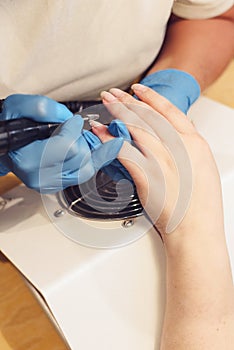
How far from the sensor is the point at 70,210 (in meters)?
0.85

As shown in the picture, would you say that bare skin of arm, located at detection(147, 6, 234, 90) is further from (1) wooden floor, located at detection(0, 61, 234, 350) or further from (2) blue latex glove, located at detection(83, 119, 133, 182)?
(1) wooden floor, located at detection(0, 61, 234, 350)

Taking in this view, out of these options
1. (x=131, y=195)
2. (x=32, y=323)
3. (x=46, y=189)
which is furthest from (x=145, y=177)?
(x=32, y=323)

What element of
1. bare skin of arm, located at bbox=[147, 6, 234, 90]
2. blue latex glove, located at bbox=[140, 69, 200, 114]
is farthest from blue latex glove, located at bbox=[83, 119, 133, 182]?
bare skin of arm, located at bbox=[147, 6, 234, 90]

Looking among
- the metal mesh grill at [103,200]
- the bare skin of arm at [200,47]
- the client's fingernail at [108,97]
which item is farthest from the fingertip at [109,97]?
the bare skin of arm at [200,47]

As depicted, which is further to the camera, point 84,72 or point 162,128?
point 84,72

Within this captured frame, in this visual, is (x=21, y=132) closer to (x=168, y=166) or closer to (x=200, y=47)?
(x=168, y=166)

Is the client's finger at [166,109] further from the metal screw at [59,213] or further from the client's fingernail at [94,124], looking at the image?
the metal screw at [59,213]

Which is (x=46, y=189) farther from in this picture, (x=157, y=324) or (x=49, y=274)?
(x=157, y=324)

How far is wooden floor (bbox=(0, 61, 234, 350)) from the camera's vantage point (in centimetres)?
76

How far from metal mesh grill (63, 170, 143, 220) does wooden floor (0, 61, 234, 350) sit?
14 cm

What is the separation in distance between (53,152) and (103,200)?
0.15m

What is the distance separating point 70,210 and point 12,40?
1.09 ft

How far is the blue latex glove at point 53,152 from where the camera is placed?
73 cm

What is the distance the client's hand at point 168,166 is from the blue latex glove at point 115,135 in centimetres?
1
